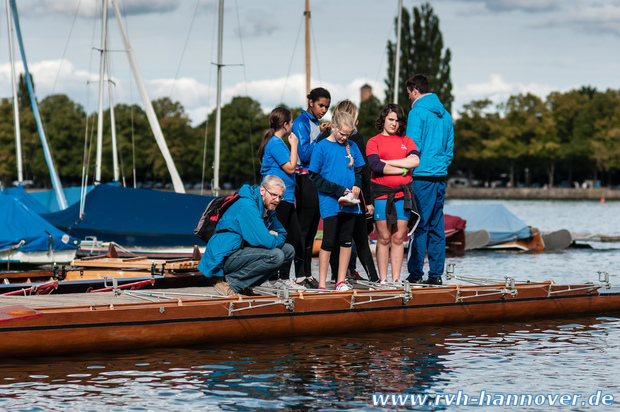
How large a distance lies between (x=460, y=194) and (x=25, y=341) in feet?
309

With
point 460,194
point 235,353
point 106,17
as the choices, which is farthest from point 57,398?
point 460,194

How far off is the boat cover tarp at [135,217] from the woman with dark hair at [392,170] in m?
12.3

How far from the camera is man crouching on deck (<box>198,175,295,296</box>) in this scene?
9.03 meters

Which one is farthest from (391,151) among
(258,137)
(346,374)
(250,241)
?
(258,137)

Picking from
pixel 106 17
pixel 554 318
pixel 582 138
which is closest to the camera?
pixel 554 318

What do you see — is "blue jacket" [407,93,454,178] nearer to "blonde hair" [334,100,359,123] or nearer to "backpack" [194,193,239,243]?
"blonde hair" [334,100,359,123]

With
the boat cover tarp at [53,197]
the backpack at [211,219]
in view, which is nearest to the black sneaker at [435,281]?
the backpack at [211,219]

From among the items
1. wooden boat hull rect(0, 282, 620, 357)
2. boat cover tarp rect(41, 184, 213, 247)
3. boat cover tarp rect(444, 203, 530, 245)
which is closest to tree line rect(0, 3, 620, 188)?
boat cover tarp rect(444, 203, 530, 245)

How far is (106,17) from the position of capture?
1176 inches

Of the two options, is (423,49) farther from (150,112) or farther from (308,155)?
(308,155)

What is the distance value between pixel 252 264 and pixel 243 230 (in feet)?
1.35

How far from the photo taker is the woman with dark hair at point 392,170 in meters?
10.2

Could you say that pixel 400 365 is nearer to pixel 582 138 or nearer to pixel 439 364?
pixel 439 364

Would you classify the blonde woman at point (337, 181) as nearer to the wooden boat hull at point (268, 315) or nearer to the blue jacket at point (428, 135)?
the wooden boat hull at point (268, 315)
